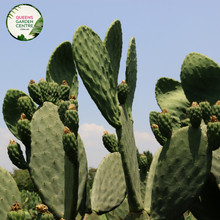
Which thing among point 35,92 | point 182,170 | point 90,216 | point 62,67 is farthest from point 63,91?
point 182,170

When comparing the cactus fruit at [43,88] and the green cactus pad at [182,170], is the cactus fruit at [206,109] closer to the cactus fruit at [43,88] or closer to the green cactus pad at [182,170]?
the green cactus pad at [182,170]

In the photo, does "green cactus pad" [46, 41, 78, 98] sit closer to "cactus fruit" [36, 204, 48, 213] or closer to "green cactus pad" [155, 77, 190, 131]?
"green cactus pad" [155, 77, 190, 131]

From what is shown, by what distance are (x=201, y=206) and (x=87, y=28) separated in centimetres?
238

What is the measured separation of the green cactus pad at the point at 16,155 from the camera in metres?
2.75

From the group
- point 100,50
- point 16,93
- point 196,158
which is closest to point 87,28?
point 100,50

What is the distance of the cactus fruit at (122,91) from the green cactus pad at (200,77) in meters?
0.93

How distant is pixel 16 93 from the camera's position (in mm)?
3184

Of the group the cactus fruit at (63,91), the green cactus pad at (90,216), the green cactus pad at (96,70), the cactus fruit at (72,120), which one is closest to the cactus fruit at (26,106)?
the cactus fruit at (63,91)

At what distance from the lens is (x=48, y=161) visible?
2812 millimetres

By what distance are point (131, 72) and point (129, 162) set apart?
1.07m

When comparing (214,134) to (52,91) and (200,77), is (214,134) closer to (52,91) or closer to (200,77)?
(200,77)

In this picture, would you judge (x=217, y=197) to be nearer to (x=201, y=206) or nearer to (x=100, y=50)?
(x=201, y=206)

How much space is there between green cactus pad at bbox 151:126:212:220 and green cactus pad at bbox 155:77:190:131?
1.30 meters

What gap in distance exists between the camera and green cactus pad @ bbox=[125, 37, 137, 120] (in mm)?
3238
